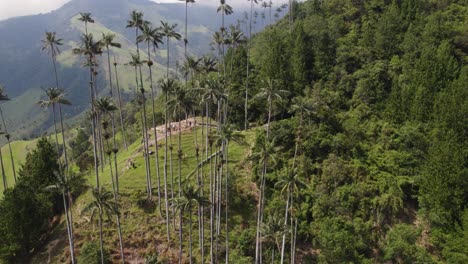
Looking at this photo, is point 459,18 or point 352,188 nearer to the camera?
point 352,188

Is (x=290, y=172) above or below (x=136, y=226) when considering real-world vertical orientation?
above

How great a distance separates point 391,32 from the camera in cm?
10669

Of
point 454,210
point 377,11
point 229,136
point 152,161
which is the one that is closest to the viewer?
point 229,136

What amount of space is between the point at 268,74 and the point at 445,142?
4988 centimetres

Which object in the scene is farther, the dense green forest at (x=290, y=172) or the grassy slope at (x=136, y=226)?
the grassy slope at (x=136, y=226)

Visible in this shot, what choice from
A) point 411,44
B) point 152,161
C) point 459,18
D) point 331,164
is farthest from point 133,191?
point 459,18

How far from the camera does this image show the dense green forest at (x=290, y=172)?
62125 millimetres

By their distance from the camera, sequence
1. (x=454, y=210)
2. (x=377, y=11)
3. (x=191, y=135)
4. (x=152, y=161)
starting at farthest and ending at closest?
(x=377, y=11) → (x=191, y=135) → (x=152, y=161) → (x=454, y=210)

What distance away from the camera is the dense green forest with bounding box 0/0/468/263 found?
62125mm

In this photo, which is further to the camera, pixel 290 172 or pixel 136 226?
pixel 136 226

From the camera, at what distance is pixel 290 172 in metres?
54.6

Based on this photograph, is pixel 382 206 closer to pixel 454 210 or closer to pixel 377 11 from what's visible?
pixel 454 210

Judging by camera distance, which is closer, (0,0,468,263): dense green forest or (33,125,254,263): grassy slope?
(0,0,468,263): dense green forest

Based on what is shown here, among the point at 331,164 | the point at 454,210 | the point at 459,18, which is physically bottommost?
the point at 454,210
